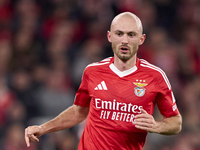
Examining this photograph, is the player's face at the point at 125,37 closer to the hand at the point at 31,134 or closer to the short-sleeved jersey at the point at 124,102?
the short-sleeved jersey at the point at 124,102

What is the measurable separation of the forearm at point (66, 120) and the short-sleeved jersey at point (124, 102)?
1.07ft

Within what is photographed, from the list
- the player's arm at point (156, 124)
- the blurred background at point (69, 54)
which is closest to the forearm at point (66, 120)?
the player's arm at point (156, 124)

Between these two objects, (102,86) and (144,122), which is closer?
(144,122)

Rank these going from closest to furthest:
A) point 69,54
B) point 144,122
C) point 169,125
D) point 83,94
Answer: point 144,122
point 169,125
point 83,94
point 69,54

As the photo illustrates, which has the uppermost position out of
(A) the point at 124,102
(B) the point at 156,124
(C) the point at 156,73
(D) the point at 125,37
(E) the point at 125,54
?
(D) the point at 125,37

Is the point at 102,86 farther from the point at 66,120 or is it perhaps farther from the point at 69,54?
the point at 69,54

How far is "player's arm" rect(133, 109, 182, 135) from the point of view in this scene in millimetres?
3795

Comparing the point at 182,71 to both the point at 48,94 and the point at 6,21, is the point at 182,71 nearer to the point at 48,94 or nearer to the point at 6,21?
the point at 48,94

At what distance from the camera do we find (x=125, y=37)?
413 centimetres

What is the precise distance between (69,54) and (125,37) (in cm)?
428

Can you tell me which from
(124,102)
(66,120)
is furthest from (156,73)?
(66,120)

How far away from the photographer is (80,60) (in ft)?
26.7

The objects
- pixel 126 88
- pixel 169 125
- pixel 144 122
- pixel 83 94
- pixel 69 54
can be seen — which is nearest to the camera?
pixel 144 122

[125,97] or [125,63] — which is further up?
[125,63]
